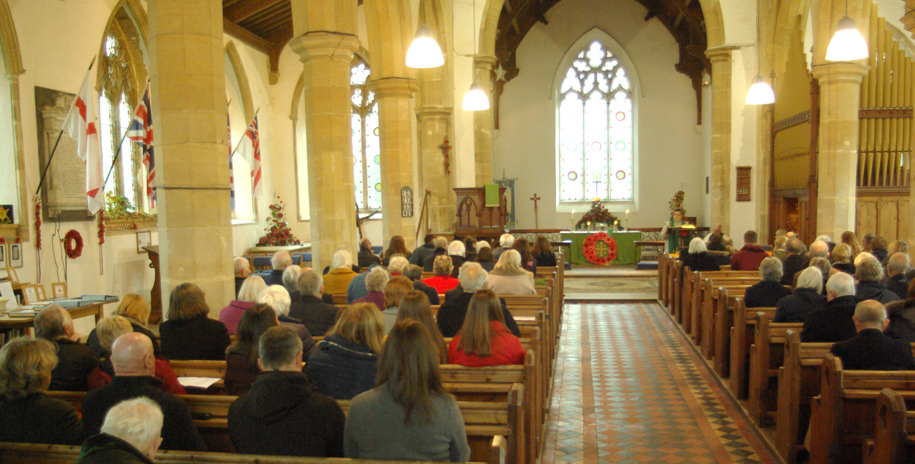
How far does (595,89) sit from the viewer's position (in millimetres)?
19391

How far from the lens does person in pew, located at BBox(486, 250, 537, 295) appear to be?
5.89 m

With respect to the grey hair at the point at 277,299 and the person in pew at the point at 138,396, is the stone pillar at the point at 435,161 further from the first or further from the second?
the person in pew at the point at 138,396

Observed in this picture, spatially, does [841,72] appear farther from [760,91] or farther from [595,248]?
[595,248]

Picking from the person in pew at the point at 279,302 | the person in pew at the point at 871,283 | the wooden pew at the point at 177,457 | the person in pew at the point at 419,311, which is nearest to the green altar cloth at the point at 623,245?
the person in pew at the point at 871,283

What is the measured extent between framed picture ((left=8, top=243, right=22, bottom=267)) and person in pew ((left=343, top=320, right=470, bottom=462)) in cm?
699

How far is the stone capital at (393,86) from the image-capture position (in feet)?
33.8

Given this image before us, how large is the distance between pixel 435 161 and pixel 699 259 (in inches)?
231

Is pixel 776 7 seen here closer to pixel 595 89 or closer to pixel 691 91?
pixel 691 91

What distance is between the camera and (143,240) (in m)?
10.5

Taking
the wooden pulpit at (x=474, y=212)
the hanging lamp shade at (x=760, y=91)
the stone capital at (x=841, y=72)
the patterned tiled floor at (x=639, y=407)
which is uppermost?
the stone capital at (x=841, y=72)

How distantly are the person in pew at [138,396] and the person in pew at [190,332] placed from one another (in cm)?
116

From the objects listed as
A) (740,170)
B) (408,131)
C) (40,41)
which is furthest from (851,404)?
(740,170)

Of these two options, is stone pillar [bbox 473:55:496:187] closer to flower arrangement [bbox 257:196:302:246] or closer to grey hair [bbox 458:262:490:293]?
flower arrangement [bbox 257:196:302:246]

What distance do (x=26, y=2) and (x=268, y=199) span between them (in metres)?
7.85
